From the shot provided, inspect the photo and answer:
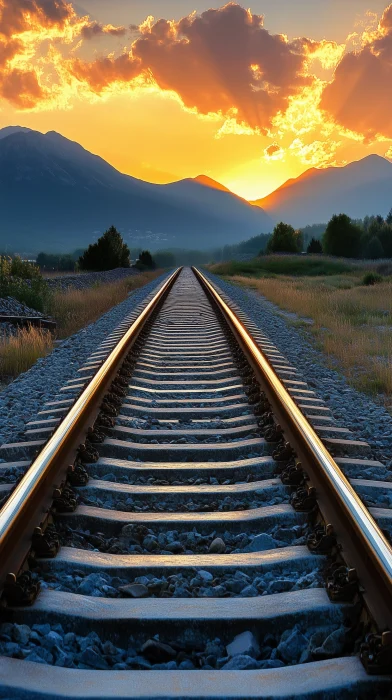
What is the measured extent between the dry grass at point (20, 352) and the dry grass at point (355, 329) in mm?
4024

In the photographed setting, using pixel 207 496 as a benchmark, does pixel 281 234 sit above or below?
above

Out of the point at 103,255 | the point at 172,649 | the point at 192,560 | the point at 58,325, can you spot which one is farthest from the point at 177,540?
the point at 103,255

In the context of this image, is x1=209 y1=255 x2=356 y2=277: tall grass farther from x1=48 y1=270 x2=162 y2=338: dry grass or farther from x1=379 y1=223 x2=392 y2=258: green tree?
x1=379 y1=223 x2=392 y2=258: green tree

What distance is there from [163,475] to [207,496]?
0.42 metres

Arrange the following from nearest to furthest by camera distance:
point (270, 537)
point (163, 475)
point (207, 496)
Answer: point (270, 537) → point (207, 496) → point (163, 475)

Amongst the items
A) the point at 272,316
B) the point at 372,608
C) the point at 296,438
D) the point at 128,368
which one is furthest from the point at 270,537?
the point at 272,316

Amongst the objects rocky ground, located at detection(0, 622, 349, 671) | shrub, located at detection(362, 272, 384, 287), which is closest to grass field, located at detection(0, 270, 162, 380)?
rocky ground, located at detection(0, 622, 349, 671)

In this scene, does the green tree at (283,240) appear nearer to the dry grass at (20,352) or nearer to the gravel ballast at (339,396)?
the gravel ballast at (339,396)

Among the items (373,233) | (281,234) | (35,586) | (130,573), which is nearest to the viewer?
(35,586)

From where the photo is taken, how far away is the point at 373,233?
81688 millimetres

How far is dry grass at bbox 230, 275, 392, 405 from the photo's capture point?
7.55m

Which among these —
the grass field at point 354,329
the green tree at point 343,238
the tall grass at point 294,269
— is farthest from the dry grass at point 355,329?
the green tree at point 343,238

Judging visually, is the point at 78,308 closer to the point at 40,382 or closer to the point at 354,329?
the point at 354,329

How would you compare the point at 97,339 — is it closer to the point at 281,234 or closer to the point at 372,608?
the point at 372,608
